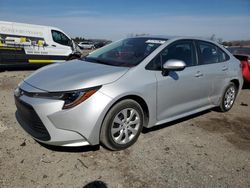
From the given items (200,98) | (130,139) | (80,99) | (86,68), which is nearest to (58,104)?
(80,99)

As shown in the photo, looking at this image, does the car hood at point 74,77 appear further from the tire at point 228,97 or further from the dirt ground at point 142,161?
the tire at point 228,97

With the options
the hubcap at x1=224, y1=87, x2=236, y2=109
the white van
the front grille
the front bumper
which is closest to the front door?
the hubcap at x1=224, y1=87, x2=236, y2=109

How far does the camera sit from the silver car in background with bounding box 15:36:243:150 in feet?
10.2

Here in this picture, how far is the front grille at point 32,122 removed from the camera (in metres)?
3.16

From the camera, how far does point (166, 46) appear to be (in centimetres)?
412

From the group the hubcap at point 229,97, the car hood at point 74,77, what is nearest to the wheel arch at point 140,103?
the car hood at point 74,77

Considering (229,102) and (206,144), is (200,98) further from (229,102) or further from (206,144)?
(229,102)

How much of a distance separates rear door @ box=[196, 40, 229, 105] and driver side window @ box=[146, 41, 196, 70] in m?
0.22

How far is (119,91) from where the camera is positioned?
332 centimetres

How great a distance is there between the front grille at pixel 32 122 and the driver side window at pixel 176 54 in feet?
5.46

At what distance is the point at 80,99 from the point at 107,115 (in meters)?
0.42

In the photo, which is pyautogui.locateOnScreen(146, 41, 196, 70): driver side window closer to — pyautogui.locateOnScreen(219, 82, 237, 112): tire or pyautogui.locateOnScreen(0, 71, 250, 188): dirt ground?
pyautogui.locateOnScreen(0, 71, 250, 188): dirt ground

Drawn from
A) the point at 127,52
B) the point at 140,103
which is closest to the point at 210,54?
the point at 127,52

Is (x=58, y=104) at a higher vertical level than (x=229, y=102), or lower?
higher
